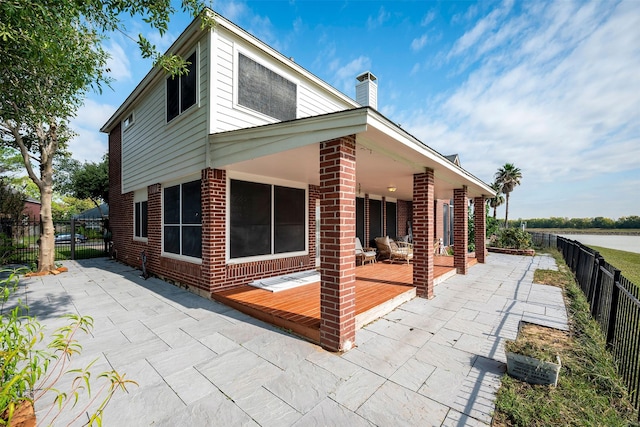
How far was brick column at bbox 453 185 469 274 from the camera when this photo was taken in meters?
7.70

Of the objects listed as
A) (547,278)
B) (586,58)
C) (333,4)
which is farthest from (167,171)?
(547,278)

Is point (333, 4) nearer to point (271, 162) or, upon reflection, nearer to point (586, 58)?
point (271, 162)

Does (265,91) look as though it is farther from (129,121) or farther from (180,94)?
(129,121)

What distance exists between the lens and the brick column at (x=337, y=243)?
129 inches

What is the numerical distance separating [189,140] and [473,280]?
8074mm

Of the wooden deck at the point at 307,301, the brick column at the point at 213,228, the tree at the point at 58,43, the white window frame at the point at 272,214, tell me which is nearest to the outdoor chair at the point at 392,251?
the wooden deck at the point at 307,301

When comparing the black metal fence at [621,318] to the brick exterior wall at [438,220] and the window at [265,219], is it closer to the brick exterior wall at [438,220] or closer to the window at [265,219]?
the window at [265,219]

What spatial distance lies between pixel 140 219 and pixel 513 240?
16.8 m

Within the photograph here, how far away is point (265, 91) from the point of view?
6250 mm

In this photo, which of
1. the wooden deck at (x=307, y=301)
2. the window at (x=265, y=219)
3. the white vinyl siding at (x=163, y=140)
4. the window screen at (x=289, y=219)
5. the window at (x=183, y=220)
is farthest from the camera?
the window screen at (x=289, y=219)

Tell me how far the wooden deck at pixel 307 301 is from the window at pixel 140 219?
5112 mm

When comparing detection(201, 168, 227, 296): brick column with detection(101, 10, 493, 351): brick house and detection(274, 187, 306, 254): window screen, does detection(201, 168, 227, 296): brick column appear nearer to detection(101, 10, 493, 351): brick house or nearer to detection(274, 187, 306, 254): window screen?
detection(101, 10, 493, 351): brick house

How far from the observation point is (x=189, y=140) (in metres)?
5.85

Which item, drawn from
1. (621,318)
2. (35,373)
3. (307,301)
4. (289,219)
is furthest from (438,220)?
(35,373)
